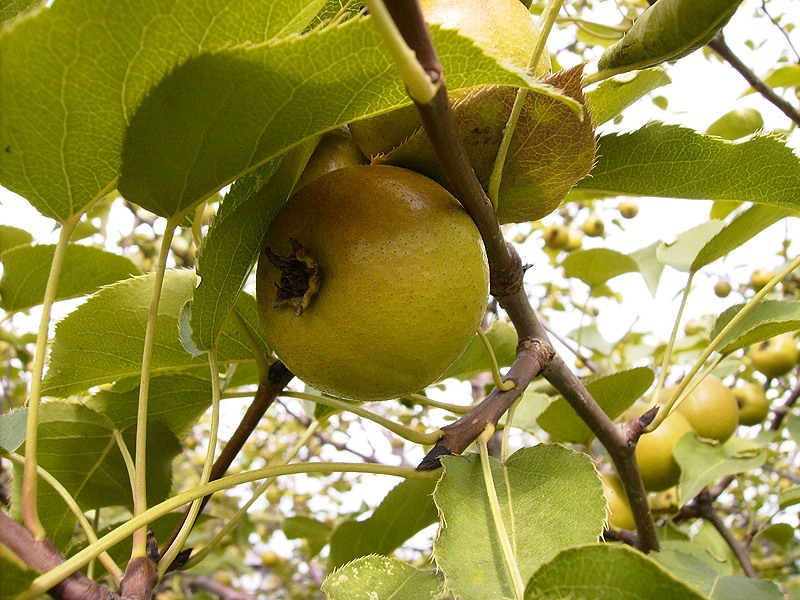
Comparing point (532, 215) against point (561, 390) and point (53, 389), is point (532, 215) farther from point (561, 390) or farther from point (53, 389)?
point (53, 389)

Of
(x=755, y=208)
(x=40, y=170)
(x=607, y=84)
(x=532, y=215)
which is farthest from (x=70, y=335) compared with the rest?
(x=755, y=208)

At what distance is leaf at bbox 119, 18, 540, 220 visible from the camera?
1.57ft

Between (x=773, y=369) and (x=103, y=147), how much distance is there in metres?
2.28

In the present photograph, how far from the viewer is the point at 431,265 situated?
0.62m

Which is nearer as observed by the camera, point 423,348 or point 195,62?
point 195,62

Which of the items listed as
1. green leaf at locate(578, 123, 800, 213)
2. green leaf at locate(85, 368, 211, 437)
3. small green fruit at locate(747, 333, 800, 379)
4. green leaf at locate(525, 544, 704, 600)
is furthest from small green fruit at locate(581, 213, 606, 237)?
green leaf at locate(525, 544, 704, 600)

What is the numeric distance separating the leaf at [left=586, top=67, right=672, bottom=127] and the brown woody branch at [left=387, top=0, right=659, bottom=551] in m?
0.16

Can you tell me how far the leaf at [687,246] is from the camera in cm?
142

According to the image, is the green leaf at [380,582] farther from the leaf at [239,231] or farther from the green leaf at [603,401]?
the green leaf at [603,401]

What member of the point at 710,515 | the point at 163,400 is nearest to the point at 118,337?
the point at 163,400

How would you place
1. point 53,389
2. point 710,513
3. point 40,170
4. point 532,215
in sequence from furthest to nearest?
point 710,513
point 53,389
point 532,215
point 40,170

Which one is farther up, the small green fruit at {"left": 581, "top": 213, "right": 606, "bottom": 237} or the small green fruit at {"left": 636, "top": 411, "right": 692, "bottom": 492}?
the small green fruit at {"left": 581, "top": 213, "right": 606, "bottom": 237}

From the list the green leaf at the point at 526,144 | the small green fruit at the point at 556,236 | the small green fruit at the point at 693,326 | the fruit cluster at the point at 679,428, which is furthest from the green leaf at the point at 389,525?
the small green fruit at the point at 693,326

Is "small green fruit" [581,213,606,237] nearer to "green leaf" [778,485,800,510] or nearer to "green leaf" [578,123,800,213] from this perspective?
"green leaf" [778,485,800,510]
